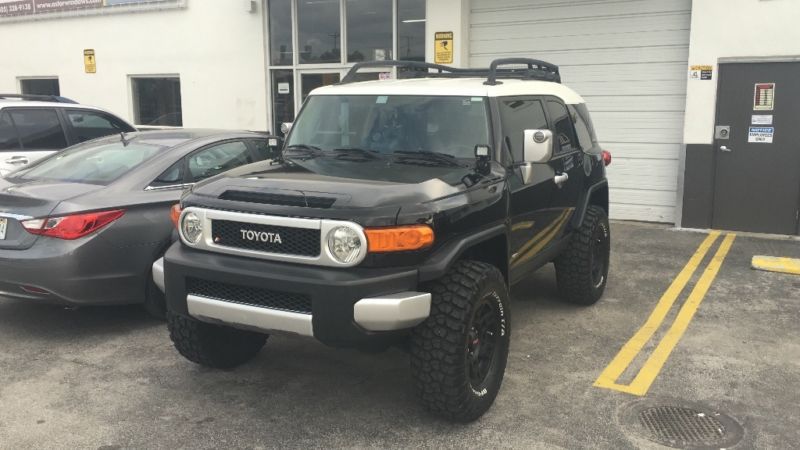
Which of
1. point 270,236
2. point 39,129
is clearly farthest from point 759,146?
point 39,129

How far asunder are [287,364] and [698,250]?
5.76m

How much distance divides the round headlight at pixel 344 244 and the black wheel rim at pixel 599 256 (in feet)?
10.5

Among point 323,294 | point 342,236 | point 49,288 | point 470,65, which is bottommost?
point 49,288

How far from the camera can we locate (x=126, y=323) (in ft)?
18.4

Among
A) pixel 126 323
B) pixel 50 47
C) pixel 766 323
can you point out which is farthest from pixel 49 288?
pixel 50 47

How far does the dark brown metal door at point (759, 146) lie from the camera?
29.2ft

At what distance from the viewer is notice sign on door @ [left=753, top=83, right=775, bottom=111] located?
29.3 ft

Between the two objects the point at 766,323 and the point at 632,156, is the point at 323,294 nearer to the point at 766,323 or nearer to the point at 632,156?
the point at 766,323

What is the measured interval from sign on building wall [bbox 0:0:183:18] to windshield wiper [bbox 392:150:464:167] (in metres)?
10.6

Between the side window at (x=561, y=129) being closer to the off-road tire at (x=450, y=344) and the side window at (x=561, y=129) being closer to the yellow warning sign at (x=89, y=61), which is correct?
the off-road tire at (x=450, y=344)

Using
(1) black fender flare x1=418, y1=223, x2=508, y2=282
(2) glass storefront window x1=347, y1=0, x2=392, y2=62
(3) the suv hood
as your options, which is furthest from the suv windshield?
(2) glass storefront window x1=347, y1=0, x2=392, y2=62

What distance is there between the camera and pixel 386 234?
3.42 m

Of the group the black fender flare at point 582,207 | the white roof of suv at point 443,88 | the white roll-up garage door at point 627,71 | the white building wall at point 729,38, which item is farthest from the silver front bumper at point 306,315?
the white roll-up garage door at point 627,71

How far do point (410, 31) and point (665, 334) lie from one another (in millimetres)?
7581
